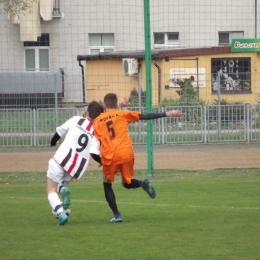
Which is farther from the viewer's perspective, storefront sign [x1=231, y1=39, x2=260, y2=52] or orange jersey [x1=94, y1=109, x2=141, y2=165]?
storefront sign [x1=231, y1=39, x2=260, y2=52]

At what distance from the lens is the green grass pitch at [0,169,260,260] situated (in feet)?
28.2

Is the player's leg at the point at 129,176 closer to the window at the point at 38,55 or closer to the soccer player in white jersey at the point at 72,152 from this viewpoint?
the soccer player in white jersey at the point at 72,152

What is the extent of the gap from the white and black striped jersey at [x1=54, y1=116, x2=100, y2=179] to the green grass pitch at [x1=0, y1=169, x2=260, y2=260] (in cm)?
73

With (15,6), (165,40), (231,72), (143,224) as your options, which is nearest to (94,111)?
(143,224)

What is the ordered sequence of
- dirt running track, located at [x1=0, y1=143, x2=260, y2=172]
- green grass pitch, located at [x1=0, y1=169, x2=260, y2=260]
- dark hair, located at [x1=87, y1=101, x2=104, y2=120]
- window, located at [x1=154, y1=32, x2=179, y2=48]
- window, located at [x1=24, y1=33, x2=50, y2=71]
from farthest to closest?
window, located at [x1=24, y1=33, x2=50, y2=71] → window, located at [x1=154, y1=32, x2=179, y2=48] → dirt running track, located at [x1=0, y1=143, x2=260, y2=172] → dark hair, located at [x1=87, y1=101, x2=104, y2=120] → green grass pitch, located at [x1=0, y1=169, x2=260, y2=260]

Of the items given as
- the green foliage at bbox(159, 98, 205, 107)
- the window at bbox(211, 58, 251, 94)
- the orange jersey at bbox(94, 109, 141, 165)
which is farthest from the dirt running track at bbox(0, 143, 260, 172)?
the orange jersey at bbox(94, 109, 141, 165)

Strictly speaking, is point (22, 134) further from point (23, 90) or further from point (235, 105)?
point (235, 105)

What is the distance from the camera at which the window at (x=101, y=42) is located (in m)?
22.6

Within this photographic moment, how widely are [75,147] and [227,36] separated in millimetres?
11316

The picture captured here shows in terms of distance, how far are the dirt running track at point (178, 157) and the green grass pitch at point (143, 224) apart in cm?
356

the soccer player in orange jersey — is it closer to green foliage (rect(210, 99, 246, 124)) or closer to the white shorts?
the white shorts

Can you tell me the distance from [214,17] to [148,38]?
2.43 metres

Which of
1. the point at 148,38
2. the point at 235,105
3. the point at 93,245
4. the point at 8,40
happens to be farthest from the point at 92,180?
the point at 93,245

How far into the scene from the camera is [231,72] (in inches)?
851
